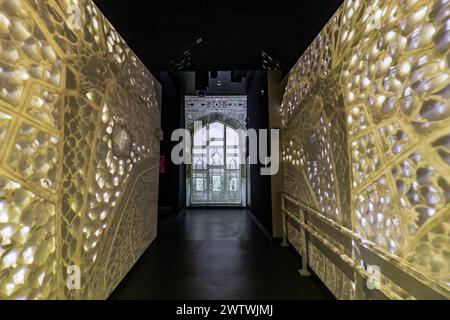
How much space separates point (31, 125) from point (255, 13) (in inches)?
98.7

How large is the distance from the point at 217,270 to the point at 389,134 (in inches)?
85.4

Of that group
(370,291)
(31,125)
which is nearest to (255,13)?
(31,125)

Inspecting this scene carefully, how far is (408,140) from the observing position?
1.00 metres

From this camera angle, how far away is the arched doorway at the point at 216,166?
7.07 m

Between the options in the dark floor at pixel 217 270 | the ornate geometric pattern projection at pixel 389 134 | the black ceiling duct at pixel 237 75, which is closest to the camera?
the ornate geometric pattern projection at pixel 389 134

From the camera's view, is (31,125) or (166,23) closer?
(31,125)

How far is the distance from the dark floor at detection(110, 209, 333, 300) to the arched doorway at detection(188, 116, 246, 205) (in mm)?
3052

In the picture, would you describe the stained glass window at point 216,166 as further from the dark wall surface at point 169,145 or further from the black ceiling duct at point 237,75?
the black ceiling duct at point 237,75

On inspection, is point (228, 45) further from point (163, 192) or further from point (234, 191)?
point (234, 191)

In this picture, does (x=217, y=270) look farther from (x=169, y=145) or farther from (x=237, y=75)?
(x=237, y=75)

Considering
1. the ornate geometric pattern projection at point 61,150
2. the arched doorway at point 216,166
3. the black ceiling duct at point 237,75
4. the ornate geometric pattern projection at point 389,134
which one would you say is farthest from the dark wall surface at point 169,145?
the ornate geometric pattern projection at point 389,134

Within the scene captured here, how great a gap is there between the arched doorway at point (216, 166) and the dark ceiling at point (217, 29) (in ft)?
12.6

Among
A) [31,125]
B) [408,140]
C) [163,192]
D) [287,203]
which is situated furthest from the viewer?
[163,192]

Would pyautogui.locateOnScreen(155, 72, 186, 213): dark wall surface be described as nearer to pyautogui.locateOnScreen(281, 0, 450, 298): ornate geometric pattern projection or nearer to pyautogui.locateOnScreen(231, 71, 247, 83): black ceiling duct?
pyautogui.locateOnScreen(231, 71, 247, 83): black ceiling duct
